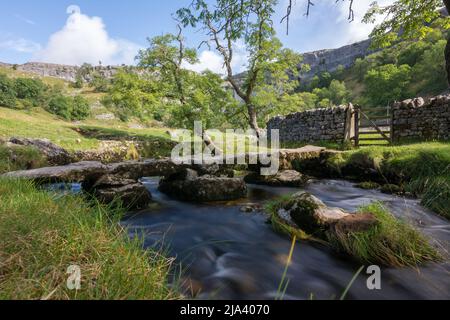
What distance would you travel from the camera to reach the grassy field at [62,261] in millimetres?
1840

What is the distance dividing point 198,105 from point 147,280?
51.1 feet

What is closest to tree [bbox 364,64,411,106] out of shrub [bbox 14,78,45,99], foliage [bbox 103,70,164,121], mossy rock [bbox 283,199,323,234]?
foliage [bbox 103,70,164,121]

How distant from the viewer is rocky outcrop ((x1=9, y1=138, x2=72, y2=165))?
10.7 metres

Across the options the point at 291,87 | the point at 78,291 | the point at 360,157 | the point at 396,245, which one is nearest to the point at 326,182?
the point at 360,157

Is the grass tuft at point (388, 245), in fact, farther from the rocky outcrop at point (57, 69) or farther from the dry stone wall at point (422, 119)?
the rocky outcrop at point (57, 69)

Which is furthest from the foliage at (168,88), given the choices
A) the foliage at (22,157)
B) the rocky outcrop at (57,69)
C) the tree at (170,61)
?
the rocky outcrop at (57,69)

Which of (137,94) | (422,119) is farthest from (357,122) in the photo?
(137,94)

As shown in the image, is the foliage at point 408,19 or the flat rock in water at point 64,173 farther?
the foliage at point 408,19

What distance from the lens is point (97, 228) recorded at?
A: 9.48 feet

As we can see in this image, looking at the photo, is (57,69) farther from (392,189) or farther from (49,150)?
(392,189)

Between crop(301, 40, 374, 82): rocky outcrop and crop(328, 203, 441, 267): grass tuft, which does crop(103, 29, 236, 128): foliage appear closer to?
crop(328, 203, 441, 267): grass tuft

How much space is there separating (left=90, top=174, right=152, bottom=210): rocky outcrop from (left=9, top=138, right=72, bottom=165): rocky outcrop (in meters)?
6.21

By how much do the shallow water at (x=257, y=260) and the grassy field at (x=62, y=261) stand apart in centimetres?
53

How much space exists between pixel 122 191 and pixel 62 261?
3785mm
